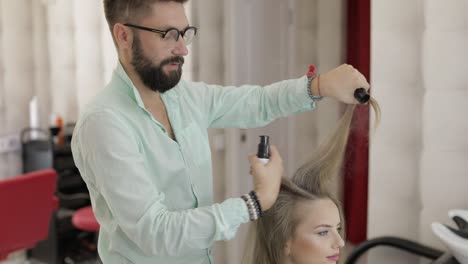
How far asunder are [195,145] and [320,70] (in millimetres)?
2485

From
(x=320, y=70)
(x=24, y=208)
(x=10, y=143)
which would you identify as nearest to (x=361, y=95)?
(x=24, y=208)

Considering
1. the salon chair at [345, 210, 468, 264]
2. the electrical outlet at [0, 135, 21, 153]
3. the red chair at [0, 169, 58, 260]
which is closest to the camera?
the salon chair at [345, 210, 468, 264]

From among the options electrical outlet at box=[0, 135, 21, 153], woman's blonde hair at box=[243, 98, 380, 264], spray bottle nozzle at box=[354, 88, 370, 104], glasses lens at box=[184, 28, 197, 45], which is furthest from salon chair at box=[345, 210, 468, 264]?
electrical outlet at box=[0, 135, 21, 153]

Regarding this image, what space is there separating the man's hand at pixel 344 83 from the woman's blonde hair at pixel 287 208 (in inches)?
8.6

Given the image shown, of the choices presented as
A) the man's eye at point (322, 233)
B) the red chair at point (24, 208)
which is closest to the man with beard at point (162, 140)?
the man's eye at point (322, 233)

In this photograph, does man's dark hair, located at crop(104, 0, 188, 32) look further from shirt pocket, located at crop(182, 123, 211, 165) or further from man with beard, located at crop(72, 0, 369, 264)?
shirt pocket, located at crop(182, 123, 211, 165)

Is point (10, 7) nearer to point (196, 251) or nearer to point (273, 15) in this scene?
point (273, 15)

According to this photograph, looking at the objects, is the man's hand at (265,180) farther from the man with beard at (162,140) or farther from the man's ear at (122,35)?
the man's ear at (122,35)

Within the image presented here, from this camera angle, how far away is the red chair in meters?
2.88

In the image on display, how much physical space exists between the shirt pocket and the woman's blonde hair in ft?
0.86

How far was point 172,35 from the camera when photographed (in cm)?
130

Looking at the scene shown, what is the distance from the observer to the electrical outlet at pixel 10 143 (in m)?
3.78

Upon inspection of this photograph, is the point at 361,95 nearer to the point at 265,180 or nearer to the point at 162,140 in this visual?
the point at 265,180

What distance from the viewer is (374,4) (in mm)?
2271
